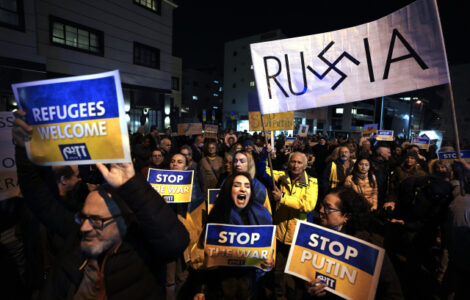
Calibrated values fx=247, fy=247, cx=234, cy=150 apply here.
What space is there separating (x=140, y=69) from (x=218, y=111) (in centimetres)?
5270

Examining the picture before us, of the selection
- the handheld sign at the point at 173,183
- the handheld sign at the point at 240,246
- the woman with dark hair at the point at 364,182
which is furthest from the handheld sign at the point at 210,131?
the handheld sign at the point at 240,246

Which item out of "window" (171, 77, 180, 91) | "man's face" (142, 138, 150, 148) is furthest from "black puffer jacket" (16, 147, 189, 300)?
"window" (171, 77, 180, 91)

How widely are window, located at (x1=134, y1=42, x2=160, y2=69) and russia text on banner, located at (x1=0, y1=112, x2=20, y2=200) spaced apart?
1658 cm

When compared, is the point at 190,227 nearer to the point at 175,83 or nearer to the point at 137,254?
the point at 137,254

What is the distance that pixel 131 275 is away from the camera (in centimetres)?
174

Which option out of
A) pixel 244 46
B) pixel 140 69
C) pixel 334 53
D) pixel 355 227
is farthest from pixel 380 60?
pixel 244 46

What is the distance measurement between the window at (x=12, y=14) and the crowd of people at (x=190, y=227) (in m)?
11.8

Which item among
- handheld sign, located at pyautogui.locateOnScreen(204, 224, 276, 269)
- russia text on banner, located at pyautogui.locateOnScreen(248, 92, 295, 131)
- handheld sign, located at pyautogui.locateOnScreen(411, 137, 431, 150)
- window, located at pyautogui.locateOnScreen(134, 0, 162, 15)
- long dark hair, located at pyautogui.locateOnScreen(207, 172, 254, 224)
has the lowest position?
handheld sign, located at pyautogui.locateOnScreen(204, 224, 276, 269)

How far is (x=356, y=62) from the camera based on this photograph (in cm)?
305

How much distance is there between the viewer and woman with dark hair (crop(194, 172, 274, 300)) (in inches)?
102

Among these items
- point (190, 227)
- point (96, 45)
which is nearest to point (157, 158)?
point (190, 227)

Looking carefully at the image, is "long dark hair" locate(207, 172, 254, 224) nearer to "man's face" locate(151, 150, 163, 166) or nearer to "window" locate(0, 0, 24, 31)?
"man's face" locate(151, 150, 163, 166)

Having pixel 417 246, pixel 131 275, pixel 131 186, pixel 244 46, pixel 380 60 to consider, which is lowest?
pixel 417 246

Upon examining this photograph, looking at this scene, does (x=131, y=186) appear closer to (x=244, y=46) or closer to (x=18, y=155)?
(x=18, y=155)
